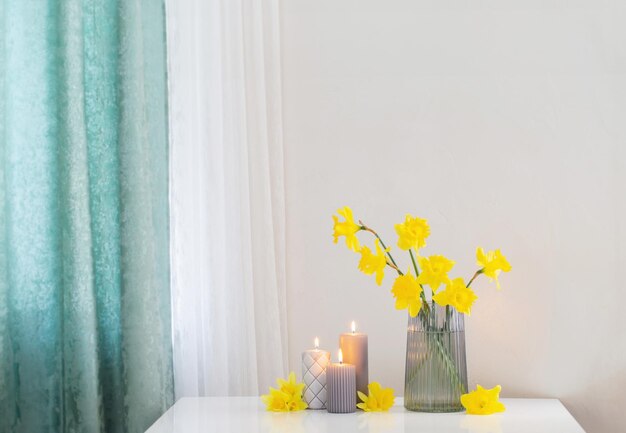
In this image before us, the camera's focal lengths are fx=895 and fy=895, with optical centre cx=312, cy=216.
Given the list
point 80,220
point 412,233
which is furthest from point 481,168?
point 80,220

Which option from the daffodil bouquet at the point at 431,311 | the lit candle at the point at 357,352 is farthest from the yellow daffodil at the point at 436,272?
the lit candle at the point at 357,352

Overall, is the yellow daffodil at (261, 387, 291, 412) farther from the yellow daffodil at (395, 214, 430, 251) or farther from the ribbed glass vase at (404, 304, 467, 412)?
the yellow daffodil at (395, 214, 430, 251)

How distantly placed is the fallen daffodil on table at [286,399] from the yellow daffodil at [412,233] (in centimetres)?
33

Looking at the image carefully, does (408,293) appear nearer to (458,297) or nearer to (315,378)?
(458,297)

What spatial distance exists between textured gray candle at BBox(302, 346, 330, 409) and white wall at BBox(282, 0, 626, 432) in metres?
0.20

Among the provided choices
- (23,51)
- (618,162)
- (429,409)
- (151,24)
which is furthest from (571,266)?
(23,51)

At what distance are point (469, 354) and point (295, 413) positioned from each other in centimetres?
41

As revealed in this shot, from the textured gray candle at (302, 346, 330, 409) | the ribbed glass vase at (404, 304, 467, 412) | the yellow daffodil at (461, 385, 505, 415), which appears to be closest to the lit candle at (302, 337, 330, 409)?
the textured gray candle at (302, 346, 330, 409)

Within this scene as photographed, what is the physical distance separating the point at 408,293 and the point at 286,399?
12.0 inches

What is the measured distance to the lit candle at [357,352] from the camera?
166 centimetres

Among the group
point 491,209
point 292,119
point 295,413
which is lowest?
point 295,413

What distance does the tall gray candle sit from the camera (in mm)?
1616

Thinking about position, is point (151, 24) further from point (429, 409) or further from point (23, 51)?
point (429, 409)

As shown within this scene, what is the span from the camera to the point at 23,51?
1.84 metres
